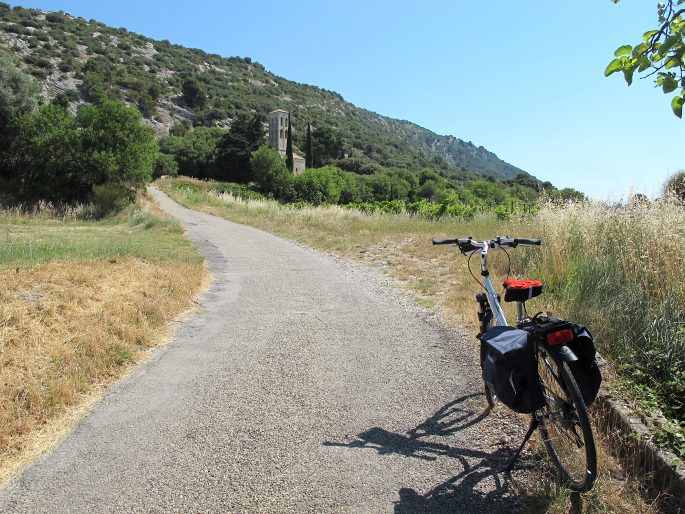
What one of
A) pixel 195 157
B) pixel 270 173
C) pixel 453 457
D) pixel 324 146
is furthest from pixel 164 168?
pixel 453 457

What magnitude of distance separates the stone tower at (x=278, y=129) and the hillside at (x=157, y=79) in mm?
9733

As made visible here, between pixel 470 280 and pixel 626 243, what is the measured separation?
3090 mm

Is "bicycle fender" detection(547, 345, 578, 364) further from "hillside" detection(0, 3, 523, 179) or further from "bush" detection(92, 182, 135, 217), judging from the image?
"hillside" detection(0, 3, 523, 179)

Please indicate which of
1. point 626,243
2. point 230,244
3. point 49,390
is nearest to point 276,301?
point 49,390

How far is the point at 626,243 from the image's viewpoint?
5781 millimetres

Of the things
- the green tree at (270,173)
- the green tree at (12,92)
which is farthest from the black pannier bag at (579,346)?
the green tree at (270,173)

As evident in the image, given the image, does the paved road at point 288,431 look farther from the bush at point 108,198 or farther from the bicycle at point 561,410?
the bush at point 108,198

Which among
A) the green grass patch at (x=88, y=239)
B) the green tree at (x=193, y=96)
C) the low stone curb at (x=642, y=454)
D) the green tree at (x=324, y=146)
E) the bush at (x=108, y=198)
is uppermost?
the green tree at (x=193, y=96)

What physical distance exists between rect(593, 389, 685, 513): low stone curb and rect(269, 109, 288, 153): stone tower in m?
103

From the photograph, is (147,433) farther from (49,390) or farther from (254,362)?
(254,362)

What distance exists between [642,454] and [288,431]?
7.83 ft

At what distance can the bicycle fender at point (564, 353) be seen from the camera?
2.60 meters

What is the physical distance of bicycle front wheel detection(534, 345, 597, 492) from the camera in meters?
2.49

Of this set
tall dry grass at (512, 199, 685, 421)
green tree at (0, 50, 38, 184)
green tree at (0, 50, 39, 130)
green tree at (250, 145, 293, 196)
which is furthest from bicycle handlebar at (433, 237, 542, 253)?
green tree at (250, 145, 293, 196)
